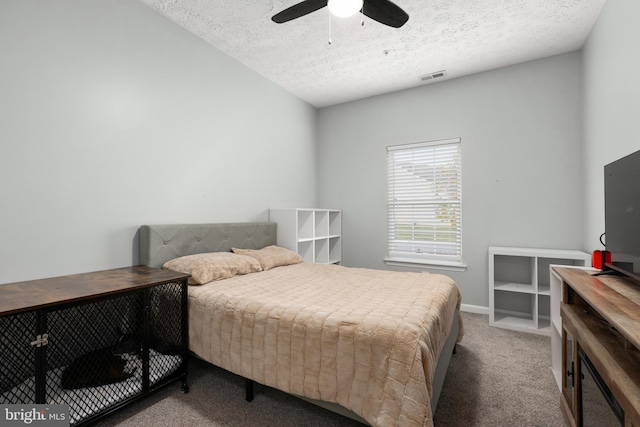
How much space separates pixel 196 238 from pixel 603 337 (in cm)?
281

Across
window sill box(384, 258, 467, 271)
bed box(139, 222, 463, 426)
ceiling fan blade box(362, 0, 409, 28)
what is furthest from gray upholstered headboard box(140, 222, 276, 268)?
ceiling fan blade box(362, 0, 409, 28)

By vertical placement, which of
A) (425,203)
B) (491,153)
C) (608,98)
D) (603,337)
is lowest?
(603,337)

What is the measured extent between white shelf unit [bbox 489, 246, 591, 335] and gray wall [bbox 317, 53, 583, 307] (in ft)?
0.58

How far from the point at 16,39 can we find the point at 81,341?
1.90m

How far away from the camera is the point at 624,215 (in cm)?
152

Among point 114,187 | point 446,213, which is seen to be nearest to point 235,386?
point 114,187

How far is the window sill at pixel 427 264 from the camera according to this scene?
363cm

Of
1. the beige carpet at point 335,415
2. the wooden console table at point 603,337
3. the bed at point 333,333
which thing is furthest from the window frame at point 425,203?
the wooden console table at point 603,337

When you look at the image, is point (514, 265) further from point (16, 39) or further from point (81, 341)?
point (16, 39)

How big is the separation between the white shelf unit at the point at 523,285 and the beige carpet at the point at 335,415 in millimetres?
782

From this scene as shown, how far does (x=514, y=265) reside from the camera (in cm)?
332

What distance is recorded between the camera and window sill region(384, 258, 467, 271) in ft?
11.9

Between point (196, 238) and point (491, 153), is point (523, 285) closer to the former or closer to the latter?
point (491, 153)

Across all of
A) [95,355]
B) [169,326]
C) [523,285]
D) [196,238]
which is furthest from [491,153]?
[95,355]
